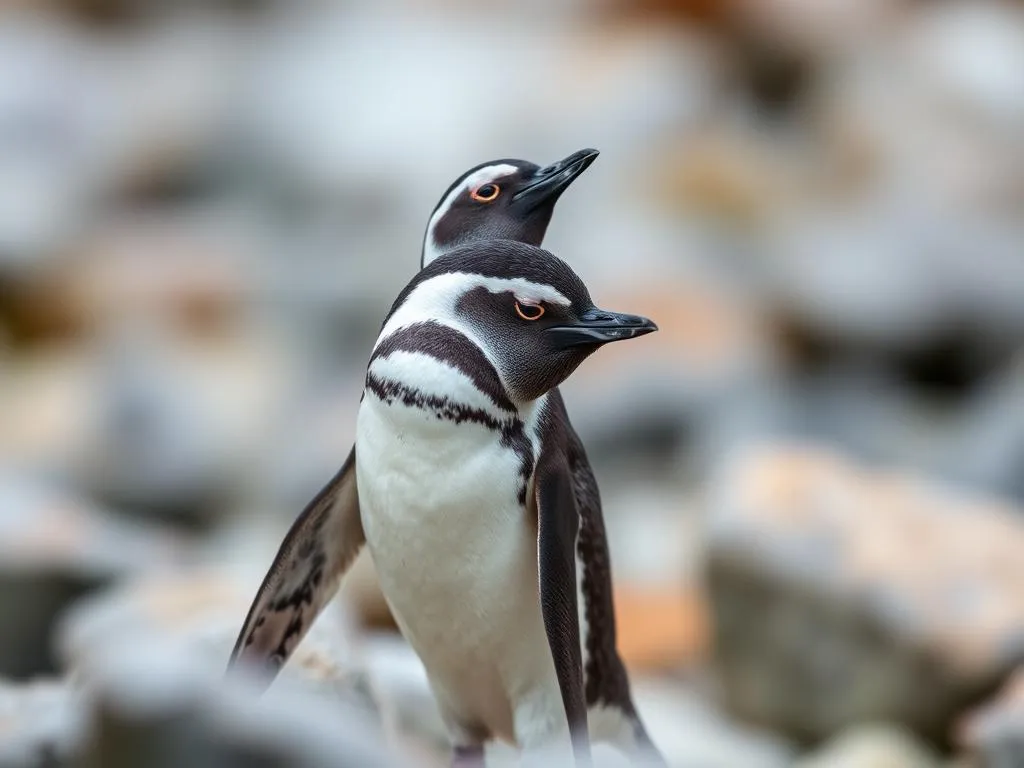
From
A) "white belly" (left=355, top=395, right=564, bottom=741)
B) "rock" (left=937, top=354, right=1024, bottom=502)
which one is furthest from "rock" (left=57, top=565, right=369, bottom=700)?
"rock" (left=937, top=354, right=1024, bottom=502)

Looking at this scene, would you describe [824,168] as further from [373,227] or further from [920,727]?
[920,727]

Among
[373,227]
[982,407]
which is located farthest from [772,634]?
[373,227]

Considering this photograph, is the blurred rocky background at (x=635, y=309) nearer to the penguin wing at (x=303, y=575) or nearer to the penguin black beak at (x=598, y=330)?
the penguin wing at (x=303, y=575)

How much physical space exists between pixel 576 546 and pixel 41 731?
2.76 ft

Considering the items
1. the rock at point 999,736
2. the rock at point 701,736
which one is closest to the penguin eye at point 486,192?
the rock at point 701,736

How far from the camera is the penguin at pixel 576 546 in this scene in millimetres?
2602

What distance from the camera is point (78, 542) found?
181 inches

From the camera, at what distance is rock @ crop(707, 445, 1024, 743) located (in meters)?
4.22

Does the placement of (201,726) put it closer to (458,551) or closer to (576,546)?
(458,551)

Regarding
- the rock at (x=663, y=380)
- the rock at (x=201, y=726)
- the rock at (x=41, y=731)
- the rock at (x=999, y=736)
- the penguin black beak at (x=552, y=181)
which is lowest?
the rock at (x=663, y=380)

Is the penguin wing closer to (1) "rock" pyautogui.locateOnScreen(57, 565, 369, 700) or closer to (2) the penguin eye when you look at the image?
(1) "rock" pyautogui.locateOnScreen(57, 565, 369, 700)

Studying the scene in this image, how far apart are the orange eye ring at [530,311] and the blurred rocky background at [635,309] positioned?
1336 mm

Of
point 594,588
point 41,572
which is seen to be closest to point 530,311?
point 594,588

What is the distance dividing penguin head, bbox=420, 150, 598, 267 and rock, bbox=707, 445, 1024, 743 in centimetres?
198
